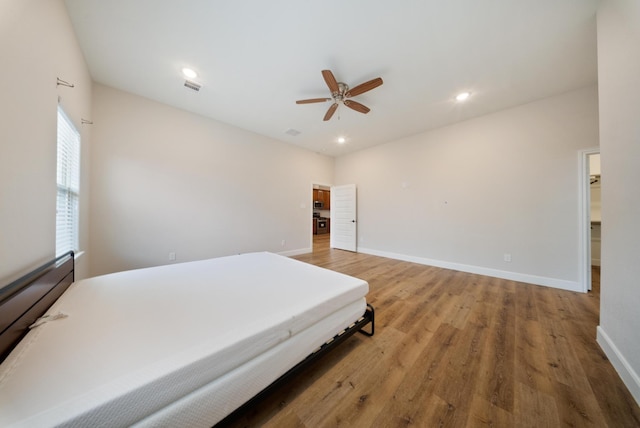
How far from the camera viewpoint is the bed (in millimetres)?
718

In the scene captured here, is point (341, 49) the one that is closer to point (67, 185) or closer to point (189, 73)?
point (189, 73)

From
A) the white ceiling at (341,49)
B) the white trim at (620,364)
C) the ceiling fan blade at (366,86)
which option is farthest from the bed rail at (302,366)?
the white ceiling at (341,49)

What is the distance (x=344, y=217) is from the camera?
5656mm

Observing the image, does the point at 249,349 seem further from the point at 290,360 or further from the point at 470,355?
the point at 470,355

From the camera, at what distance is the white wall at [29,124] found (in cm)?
107

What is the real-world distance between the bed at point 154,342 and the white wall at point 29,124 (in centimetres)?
18

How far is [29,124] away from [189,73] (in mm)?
1719

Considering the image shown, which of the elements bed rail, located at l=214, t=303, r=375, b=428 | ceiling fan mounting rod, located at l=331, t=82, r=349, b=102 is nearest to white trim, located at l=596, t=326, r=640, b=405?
bed rail, located at l=214, t=303, r=375, b=428

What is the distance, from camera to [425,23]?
1833 mm

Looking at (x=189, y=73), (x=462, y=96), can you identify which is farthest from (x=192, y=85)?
(x=462, y=96)

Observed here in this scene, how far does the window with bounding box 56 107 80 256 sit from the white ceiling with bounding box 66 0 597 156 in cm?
98

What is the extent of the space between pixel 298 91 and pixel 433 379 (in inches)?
134

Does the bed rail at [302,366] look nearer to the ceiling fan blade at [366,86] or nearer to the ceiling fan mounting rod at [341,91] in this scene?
the ceiling fan blade at [366,86]

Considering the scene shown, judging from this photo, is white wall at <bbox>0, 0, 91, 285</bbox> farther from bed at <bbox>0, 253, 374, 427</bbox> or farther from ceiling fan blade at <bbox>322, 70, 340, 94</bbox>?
ceiling fan blade at <bbox>322, 70, 340, 94</bbox>
